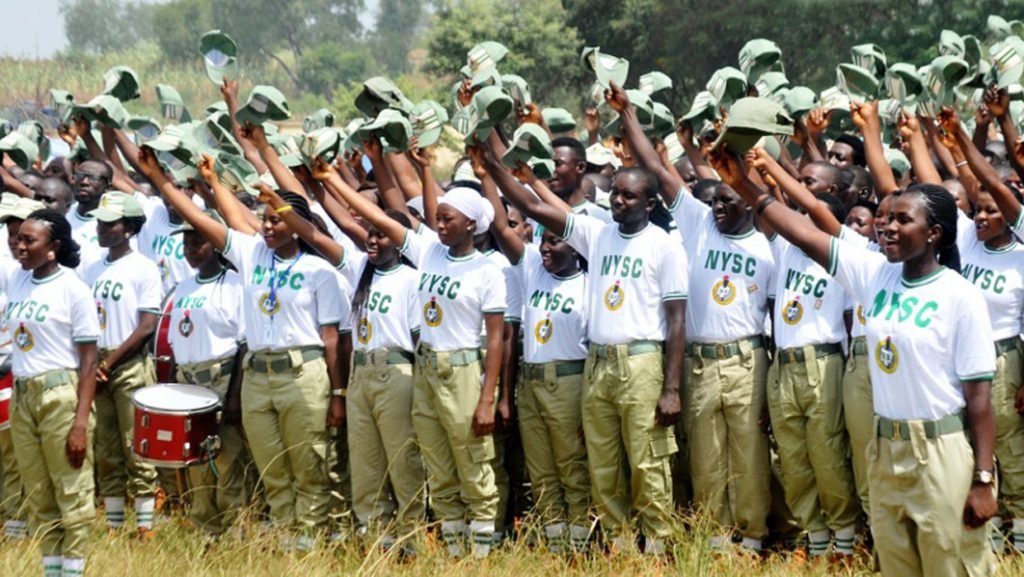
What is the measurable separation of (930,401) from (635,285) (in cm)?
253

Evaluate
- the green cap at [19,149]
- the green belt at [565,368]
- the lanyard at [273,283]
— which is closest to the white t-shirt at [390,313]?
the lanyard at [273,283]

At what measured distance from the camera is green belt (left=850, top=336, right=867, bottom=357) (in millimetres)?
7969

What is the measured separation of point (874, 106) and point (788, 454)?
2002 millimetres

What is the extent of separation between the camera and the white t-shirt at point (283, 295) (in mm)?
8992

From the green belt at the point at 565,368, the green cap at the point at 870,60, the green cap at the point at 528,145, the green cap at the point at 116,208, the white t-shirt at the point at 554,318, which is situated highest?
the green cap at the point at 870,60

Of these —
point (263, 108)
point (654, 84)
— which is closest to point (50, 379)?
point (263, 108)

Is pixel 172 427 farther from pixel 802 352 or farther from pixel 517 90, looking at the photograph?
pixel 802 352

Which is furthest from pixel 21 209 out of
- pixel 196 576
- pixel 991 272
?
pixel 991 272

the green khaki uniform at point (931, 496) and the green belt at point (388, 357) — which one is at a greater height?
the green belt at point (388, 357)

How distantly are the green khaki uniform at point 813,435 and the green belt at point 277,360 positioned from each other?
277 centimetres

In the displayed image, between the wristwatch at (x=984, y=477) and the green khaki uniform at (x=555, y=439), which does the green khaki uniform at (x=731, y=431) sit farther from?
the wristwatch at (x=984, y=477)

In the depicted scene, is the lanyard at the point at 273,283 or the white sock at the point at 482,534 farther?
the lanyard at the point at 273,283

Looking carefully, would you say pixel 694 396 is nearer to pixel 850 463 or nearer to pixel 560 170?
pixel 850 463

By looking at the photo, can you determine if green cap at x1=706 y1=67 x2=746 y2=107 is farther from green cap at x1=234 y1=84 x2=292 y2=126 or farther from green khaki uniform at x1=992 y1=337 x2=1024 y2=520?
green cap at x1=234 y1=84 x2=292 y2=126
